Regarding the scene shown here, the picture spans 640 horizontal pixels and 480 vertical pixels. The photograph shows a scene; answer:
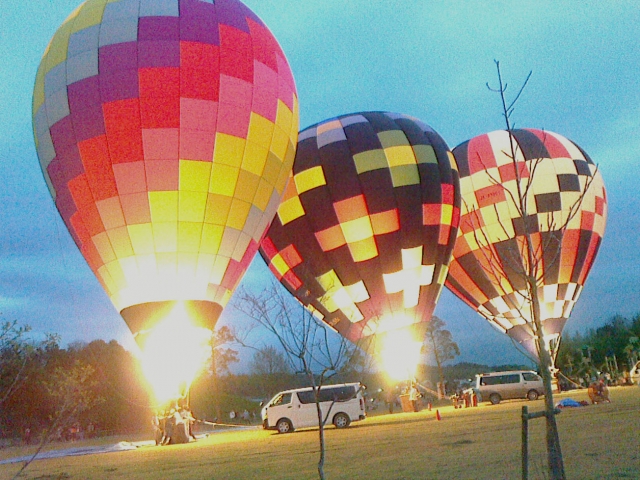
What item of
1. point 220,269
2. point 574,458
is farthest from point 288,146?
point 574,458

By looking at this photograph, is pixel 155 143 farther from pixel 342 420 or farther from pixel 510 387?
pixel 510 387

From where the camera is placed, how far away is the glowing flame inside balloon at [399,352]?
18.8 metres

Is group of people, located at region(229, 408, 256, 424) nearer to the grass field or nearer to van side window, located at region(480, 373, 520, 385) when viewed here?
van side window, located at region(480, 373, 520, 385)

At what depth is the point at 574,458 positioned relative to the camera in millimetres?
7504

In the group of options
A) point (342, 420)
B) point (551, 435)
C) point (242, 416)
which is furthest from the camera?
point (242, 416)

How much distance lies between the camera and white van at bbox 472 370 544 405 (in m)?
23.8

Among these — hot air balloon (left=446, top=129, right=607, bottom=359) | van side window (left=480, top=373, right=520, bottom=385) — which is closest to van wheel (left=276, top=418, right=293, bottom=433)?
hot air balloon (left=446, top=129, right=607, bottom=359)

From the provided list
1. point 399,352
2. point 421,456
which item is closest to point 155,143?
point 421,456

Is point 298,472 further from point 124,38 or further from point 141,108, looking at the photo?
point 124,38

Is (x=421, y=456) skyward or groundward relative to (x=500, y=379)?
groundward

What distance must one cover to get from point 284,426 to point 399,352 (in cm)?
426

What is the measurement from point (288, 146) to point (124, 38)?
4364 millimetres

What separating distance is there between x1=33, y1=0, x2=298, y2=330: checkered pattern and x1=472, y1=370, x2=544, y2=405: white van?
47.1 ft

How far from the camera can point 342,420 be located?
1723 centimetres
